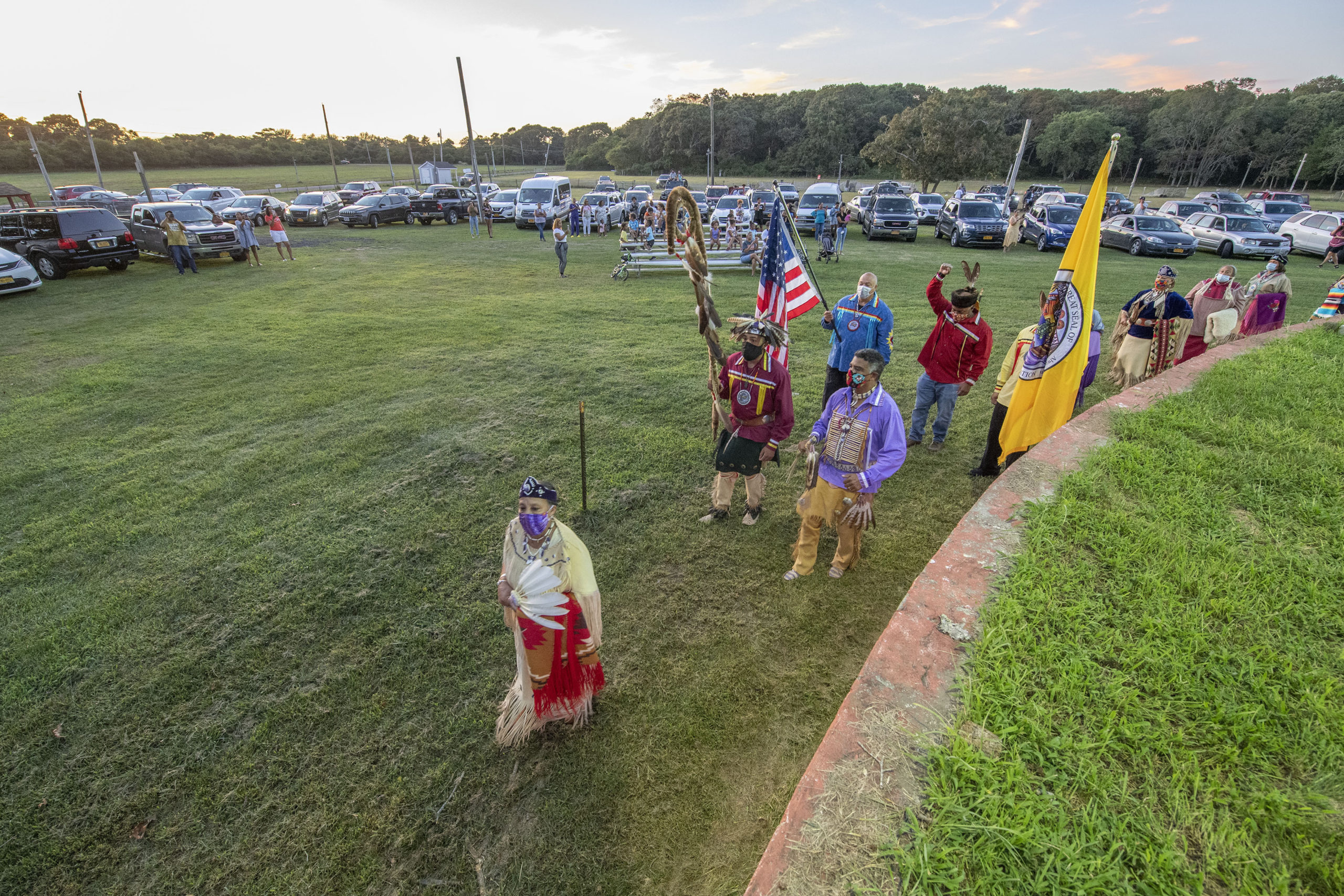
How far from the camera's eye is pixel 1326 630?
9.33 feet

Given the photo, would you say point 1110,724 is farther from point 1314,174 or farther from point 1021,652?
point 1314,174

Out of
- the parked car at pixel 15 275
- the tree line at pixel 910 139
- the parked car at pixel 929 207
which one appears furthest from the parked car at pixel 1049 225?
the parked car at pixel 15 275

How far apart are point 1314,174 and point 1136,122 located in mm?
17521

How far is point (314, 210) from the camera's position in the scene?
27469mm

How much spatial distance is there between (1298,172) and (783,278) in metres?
62.9

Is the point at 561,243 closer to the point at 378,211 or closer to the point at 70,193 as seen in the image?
the point at 378,211

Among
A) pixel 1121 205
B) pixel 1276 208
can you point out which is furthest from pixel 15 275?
pixel 1276 208

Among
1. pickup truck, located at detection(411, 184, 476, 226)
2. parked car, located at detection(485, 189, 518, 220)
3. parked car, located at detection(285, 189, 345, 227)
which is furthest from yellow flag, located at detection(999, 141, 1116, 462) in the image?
parked car, located at detection(285, 189, 345, 227)

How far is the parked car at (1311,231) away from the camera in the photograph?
18.3m

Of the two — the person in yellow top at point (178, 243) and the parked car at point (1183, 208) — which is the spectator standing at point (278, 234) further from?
the parked car at point (1183, 208)

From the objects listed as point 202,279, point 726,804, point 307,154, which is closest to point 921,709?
point 726,804

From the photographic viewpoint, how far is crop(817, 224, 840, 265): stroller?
1734 centimetres

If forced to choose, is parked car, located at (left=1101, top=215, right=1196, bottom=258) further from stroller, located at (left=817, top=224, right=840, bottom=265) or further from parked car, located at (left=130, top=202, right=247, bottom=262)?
parked car, located at (left=130, top=202, right=247, bottom=262)

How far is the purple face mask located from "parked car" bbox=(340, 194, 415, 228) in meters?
29.0
